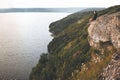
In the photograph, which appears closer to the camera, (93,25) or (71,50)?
(93,25)

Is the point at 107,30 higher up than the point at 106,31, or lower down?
higher up

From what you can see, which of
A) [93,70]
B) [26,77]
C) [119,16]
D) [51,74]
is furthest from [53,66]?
[119,16]

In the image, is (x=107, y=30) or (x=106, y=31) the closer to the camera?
(x=107, y=30)

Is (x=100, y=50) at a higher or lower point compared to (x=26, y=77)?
higher

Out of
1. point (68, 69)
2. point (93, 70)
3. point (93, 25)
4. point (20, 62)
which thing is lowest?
point (20, 62)

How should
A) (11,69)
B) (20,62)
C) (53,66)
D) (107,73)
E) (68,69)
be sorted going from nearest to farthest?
(107,73), (68,69), (53,66), (11,69), (20,62)

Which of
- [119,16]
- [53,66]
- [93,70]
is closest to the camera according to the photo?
[119,16]

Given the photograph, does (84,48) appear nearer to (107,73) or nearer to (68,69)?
(68,69)
